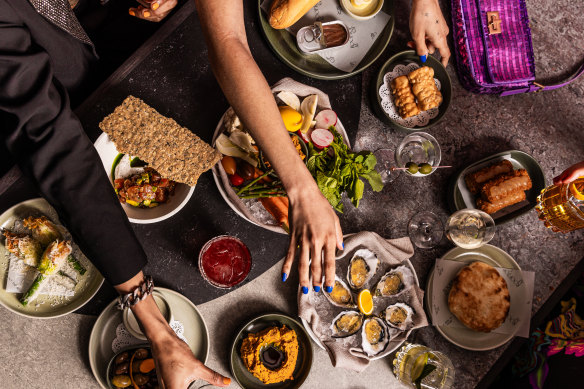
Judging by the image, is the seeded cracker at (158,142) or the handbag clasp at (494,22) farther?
the handbag clasp at (494,22)

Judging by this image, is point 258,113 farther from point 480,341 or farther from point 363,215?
point 480,341

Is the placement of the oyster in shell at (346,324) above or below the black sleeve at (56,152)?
below

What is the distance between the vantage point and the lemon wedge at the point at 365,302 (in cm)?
169

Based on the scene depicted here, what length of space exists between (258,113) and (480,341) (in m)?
1.35

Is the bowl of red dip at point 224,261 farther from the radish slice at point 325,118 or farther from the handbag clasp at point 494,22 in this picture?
the handbag clasp at point 494,22

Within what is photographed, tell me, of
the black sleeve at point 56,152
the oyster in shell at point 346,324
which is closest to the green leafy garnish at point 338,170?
the oyster in shell at point 346,324

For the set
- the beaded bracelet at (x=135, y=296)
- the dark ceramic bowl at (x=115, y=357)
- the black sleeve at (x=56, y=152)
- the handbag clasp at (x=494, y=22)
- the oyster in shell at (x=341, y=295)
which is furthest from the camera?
the handbag clasp at (x=494, y=22)

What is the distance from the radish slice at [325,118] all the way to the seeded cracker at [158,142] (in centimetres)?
40

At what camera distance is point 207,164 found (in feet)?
4.92

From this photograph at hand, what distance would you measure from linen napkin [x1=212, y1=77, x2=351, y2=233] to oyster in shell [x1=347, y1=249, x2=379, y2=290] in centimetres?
36

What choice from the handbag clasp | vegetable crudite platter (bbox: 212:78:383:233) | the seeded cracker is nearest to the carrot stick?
vegetable crudite platter (bbox: 212:78:383:233)

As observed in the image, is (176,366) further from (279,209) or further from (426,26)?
(426,26)

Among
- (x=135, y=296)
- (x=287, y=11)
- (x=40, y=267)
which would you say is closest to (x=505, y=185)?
(x=287, y=11)

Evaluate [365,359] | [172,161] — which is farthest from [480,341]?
[172,161]
